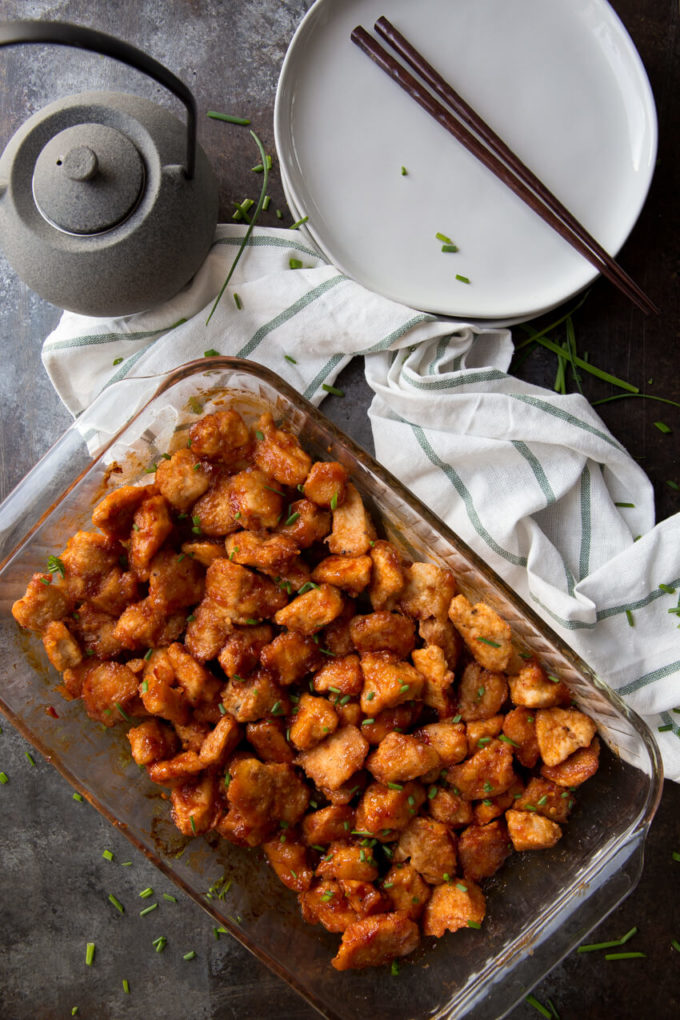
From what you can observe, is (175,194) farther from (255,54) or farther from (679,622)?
(679,622)

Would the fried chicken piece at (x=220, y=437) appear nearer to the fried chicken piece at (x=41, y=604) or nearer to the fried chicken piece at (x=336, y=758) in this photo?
the fried chicken piece at (x=41, y=604)

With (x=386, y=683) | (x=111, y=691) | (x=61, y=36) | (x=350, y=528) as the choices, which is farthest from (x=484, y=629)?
(x=61, y=36)

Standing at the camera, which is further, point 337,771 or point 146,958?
point 146,958

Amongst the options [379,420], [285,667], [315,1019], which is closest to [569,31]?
[379,420]

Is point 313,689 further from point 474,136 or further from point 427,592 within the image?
point 474,136

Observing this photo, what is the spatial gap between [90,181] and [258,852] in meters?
1.64

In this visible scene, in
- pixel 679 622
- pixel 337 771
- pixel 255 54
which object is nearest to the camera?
pixel 337 771

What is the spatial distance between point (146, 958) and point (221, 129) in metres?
2.38

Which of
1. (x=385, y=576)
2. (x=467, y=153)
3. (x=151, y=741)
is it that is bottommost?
(x=151, y=741)

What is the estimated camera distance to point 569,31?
7.15ft

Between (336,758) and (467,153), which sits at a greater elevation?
(467,153)

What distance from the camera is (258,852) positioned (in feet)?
6.60

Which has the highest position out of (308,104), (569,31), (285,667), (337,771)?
(569,31)

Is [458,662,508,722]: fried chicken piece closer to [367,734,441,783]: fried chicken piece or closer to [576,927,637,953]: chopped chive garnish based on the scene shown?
[367,734,441,783]: fried chicken piece
